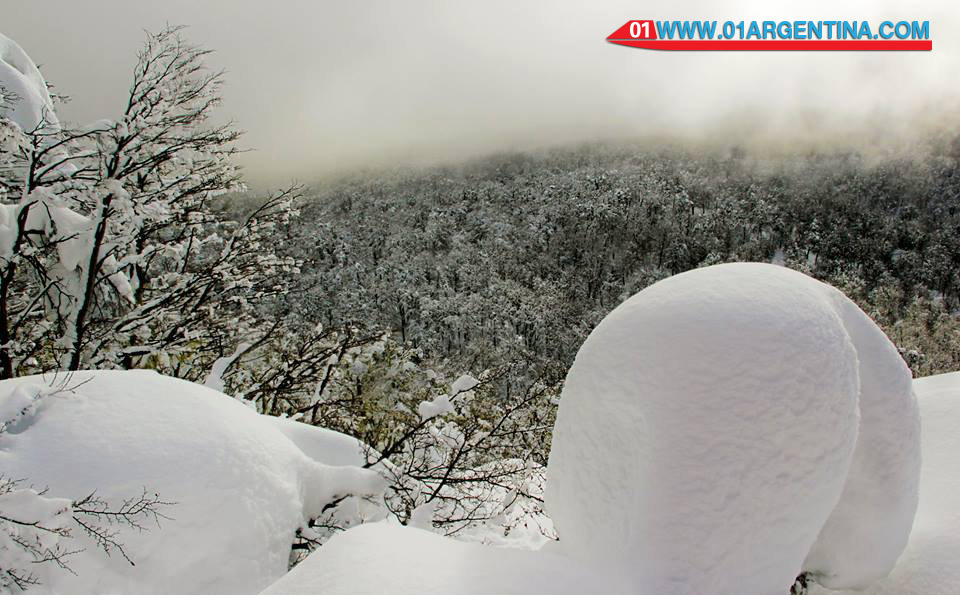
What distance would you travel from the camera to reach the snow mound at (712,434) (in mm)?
2545

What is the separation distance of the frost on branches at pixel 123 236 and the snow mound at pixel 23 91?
1.0 inches

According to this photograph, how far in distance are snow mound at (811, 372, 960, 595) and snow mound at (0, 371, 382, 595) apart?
11.8 ft

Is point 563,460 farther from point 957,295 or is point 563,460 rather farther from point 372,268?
point 957,295

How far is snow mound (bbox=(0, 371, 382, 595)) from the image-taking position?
2.72 meters

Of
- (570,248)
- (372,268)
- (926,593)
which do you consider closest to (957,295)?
(570,248)

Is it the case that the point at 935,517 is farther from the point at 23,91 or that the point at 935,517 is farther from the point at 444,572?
the point at 23,91

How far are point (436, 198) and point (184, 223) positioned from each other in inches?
6475

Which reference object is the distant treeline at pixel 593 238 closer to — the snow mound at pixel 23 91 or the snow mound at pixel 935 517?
the snow mound at pixel 935 517

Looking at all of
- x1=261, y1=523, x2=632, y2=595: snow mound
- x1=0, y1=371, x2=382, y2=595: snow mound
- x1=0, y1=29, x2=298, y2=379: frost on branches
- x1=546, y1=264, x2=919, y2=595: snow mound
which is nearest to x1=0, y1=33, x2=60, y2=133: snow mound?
x1=0, y1=29, x2=298, y2=379: frost on branches

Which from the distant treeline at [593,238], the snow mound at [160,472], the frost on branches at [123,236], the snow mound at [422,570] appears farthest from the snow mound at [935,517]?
the distant treeline at [593,238]

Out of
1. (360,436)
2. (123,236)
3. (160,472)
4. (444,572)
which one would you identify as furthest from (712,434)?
(360,436)

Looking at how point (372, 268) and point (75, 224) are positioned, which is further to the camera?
point (372, 268)

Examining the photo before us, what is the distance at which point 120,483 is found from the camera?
281cm

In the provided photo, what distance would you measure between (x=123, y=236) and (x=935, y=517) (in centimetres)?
811
